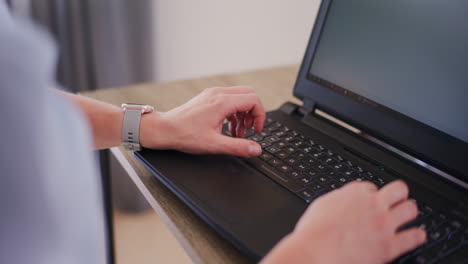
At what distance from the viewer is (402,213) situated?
0.40m

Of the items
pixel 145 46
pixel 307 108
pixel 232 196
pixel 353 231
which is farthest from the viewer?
pixel 145 46

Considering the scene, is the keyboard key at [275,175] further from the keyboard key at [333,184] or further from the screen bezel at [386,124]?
the screen bezel at [386,124]

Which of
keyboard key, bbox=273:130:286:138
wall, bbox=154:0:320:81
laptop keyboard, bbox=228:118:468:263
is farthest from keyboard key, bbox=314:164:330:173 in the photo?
wall, bbox=154:0:320:81

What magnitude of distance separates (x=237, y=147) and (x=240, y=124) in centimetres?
8

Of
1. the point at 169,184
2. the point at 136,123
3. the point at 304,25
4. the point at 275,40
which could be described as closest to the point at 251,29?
the point at 275,40

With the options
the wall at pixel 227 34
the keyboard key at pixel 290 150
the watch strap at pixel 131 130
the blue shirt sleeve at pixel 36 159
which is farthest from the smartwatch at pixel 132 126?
the wall at pixel 227 34

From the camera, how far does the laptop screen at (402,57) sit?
52 cm

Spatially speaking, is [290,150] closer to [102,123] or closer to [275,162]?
[275,162]

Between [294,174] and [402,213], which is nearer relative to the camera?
[402,213]

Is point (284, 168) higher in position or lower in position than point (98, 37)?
higher

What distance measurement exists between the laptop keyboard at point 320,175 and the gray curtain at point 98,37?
1.16 meters

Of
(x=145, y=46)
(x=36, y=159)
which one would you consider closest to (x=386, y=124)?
(x=36, y=159)

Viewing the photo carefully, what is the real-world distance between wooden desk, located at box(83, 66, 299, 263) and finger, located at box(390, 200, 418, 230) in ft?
0.53

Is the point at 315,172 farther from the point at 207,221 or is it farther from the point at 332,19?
the point at 332,19
